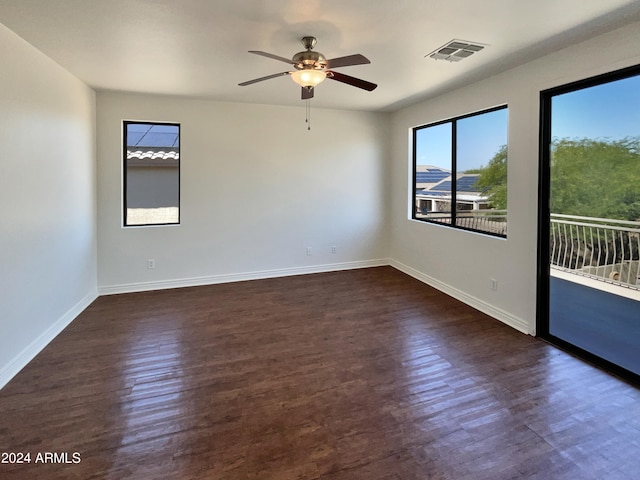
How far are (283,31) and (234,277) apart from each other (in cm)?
339

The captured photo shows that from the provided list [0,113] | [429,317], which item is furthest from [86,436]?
[429,317]

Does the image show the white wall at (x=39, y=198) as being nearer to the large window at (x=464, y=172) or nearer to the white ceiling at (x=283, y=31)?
the white ceiling at (x=283, y=31)

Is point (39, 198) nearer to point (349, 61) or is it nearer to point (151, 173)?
point (151, 173)

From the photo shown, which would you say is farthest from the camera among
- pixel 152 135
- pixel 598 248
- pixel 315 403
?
pixel 152 135

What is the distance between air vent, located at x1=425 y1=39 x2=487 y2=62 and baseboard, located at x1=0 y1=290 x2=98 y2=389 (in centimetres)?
406

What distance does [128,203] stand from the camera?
180 inches

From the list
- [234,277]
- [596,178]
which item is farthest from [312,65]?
[234,277]

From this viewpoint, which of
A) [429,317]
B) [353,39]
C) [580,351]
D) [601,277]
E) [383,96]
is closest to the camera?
[353,39]

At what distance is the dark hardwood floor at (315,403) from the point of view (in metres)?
1.77

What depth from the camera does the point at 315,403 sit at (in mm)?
2266

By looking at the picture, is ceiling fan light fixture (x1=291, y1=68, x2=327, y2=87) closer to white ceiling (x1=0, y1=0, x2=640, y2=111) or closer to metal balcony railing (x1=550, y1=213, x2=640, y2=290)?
white ceiling (x1=0, y1=0, x2=640, y2=111)

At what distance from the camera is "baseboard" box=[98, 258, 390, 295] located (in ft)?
15.0

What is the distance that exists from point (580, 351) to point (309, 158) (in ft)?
12.9

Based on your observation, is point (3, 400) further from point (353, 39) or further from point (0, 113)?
point (353, 39)
